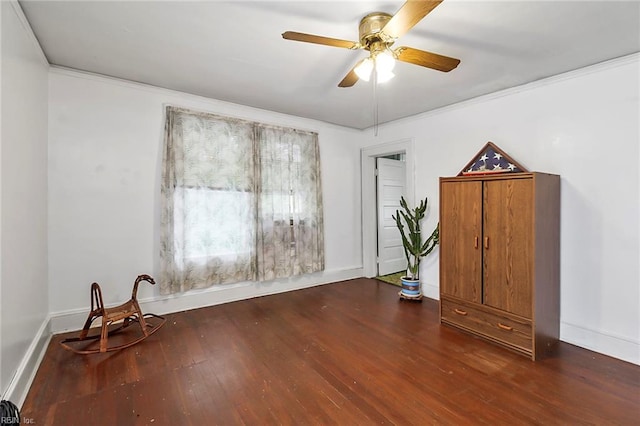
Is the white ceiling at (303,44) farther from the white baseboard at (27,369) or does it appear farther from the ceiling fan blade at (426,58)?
the white baseboard at (27,369)

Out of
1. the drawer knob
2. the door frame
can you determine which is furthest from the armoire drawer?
the door frame

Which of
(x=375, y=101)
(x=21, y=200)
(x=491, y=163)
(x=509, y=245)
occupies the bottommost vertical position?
(x=509, y=245)

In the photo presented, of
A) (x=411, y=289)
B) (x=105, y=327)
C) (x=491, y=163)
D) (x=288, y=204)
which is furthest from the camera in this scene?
(x=288, y=204)

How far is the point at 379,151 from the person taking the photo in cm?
471

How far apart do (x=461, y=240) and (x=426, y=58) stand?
5.80ft

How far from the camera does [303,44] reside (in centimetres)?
229

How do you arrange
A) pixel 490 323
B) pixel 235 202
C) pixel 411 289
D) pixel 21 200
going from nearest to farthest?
pixel 21 200
pixel 490 323
pixel 235 202
pixel 411 289

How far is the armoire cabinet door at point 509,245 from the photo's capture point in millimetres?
2469

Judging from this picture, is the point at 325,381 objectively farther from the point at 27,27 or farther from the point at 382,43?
the point at 27,27

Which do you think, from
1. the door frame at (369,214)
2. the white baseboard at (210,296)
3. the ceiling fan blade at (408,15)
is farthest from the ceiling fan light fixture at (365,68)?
the white baseboard at (210,296)

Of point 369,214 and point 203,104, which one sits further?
point 369,214

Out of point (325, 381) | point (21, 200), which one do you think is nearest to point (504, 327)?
point (325, 381)

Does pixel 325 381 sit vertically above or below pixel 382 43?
below

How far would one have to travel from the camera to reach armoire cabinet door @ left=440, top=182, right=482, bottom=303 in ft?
9.21
